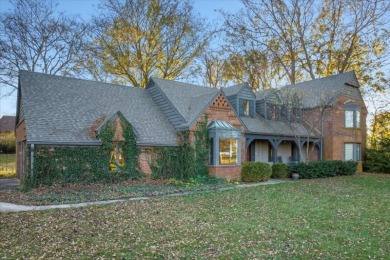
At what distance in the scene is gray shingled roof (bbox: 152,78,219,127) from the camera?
60.6ft

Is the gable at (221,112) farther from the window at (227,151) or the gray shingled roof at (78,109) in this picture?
the gray shingled roof at (78,109)

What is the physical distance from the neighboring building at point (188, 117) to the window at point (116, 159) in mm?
597

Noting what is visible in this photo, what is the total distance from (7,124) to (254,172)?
156 feet

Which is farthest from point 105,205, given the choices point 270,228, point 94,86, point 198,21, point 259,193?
point 198,21

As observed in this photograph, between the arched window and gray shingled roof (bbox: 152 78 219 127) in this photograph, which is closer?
the arched window

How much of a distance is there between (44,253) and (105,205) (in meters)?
4.72

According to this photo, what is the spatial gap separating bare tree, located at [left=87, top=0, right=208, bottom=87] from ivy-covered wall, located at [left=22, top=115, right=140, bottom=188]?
15.7 m

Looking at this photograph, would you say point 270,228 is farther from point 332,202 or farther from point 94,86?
point 94,86

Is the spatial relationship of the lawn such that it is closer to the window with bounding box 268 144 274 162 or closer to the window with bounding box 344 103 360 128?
the window with bounding box 268 144 274 162

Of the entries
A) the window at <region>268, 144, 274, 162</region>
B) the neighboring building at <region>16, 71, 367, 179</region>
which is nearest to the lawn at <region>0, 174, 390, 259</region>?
the neighboring building at <region>16, 71, 367, 179</region>

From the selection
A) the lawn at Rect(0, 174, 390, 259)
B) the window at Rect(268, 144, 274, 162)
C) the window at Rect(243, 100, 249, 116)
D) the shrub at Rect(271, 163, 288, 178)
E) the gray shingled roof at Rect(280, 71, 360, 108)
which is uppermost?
the gray shingled roof at Rect(280, 71, 360, 108)

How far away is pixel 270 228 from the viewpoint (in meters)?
7.92

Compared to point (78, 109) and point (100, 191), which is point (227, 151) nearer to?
point (100, 191)

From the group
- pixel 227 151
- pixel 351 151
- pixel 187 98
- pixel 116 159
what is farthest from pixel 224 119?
pixel 351 151
